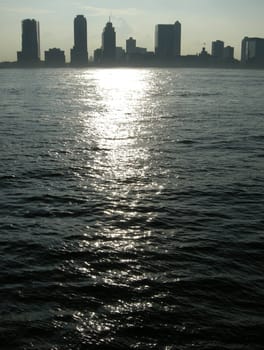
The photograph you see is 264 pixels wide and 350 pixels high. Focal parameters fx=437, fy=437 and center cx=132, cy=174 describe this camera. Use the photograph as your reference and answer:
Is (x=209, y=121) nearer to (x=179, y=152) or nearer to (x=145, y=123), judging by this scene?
(x=145, y=123)

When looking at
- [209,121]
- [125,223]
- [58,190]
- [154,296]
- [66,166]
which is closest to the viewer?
[154,296]

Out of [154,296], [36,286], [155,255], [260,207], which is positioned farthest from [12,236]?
[260,207]

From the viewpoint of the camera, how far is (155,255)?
53.8 ft

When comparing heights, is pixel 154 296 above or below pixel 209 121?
below

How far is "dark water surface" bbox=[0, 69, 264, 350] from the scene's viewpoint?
11922 millimetres

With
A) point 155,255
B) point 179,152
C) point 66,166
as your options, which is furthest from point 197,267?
point 179,152

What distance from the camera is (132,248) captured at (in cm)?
1697

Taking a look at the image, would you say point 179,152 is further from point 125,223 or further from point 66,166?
point 125,223

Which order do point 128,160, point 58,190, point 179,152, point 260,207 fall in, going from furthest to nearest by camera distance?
point 179,152 → point 128,160 → point 58,190 → point 260,207

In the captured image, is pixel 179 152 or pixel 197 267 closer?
pixel 197 267

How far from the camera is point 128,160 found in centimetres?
3319

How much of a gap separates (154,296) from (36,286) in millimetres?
3810

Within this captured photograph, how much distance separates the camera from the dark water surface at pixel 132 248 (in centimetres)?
1192

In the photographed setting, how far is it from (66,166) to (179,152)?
9764 millimetres
